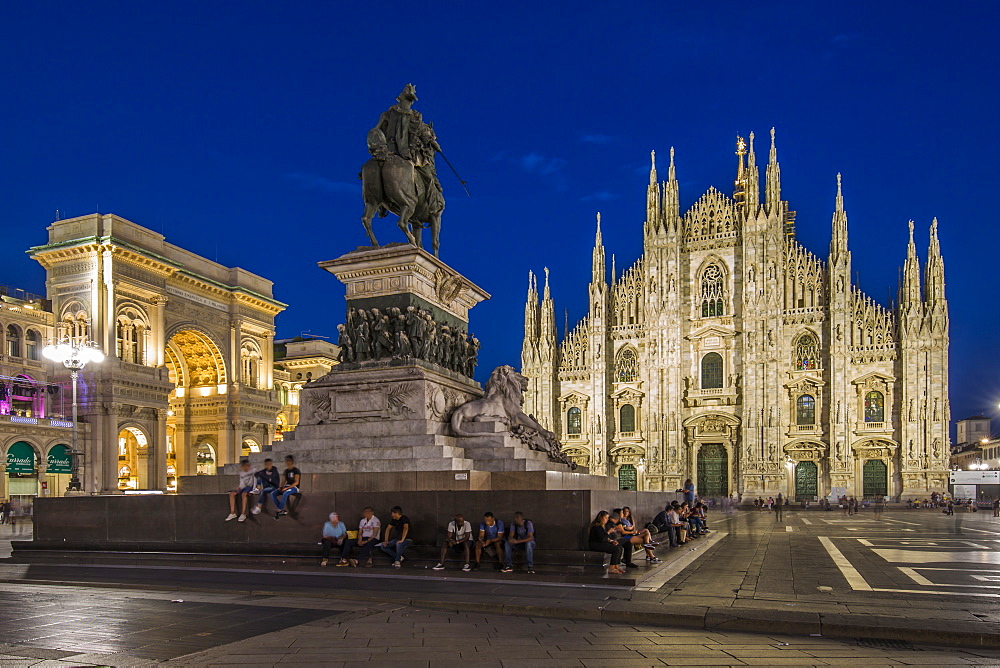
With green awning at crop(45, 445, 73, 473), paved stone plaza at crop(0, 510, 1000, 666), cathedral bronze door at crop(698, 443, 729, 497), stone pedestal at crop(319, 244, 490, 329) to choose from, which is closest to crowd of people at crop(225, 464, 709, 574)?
paved stone plaza at crop(0, 510, 1000, 666)

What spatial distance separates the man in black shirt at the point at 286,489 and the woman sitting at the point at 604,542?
165 inches

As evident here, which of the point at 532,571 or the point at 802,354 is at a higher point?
the point at 802,354

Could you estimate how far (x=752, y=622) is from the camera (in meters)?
7.69

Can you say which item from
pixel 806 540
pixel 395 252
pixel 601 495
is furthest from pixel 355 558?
pixel 806 540

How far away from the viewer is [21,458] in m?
41.7

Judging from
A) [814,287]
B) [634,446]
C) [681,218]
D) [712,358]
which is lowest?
[634,446]

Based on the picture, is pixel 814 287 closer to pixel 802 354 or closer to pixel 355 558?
pixel 802 354

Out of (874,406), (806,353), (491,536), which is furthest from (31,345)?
(874,406)

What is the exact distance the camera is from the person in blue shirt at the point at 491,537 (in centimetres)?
1049

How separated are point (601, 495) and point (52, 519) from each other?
28.5ft

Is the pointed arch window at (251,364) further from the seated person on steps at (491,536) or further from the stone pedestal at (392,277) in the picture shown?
the seated person on steps at (491,536)

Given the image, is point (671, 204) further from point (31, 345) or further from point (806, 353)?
point (31, 345)

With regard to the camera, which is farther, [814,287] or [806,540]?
[814,287]

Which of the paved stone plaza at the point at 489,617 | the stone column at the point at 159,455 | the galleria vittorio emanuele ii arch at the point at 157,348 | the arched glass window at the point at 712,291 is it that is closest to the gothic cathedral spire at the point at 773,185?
the arched glass window at the point at 712,291
